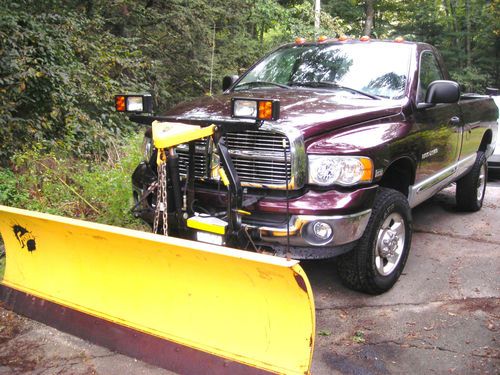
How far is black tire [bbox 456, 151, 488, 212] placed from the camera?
6.34 m

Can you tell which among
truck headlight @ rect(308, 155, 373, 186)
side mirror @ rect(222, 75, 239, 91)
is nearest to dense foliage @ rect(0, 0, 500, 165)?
side mirror @ rect(222, 75, 239, 91)

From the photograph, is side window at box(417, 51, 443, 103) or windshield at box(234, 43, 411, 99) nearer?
windshield at box(234, 43, 411, 99)

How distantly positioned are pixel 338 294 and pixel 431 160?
165cm

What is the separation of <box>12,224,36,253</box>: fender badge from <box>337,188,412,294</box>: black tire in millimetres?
2266

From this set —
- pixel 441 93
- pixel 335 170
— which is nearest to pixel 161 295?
pixel 335 170

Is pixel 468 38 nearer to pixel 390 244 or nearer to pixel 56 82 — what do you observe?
pixel 56 82

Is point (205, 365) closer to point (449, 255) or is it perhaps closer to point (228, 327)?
point (228, 327)

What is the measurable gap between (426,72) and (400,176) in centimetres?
134

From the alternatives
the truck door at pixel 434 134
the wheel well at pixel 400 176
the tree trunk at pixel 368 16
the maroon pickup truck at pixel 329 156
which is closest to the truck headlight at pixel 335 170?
the maroon pickup truck at pixel 329 156

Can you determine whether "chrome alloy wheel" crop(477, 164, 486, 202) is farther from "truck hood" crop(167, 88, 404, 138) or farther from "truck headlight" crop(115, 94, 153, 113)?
"truck headlight" crop(115, 94, 153, 113)

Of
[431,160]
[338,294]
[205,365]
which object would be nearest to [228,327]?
[205,365]

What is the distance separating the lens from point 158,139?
3.07 m

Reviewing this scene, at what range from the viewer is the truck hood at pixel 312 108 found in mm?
3547

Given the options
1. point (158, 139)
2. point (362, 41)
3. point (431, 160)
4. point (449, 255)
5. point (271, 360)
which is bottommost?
point (449, 255)
